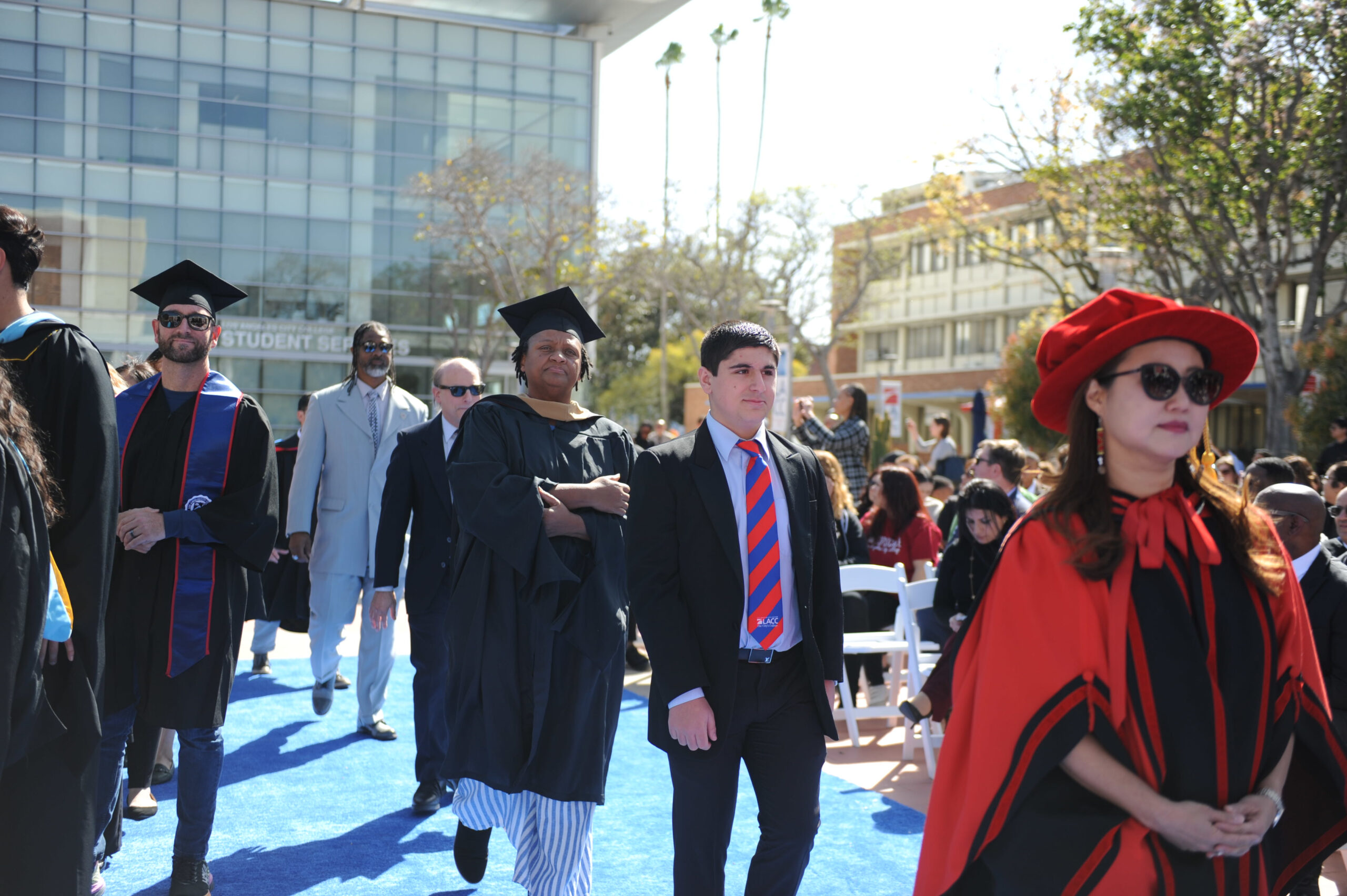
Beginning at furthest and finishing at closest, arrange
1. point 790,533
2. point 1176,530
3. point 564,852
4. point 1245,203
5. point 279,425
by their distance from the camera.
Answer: point 279,425 → point 1245,203 → point 564,852 → point 790,533 → point 1176,530

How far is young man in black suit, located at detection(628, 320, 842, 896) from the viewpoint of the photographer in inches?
139

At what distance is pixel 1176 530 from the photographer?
7.52 ft

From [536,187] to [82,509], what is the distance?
108 feet

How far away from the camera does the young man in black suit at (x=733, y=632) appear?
3527 millimetres

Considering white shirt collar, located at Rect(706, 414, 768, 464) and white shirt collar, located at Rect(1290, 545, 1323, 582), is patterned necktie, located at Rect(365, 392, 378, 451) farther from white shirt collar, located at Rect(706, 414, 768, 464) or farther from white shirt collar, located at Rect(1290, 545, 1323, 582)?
white shirt collar, located at Rect(1290, 545, 1323, 582)

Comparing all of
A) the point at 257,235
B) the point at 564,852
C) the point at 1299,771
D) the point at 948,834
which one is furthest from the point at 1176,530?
the point at 257,235

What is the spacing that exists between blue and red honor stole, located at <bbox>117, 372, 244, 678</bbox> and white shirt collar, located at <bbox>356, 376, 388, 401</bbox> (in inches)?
85.9

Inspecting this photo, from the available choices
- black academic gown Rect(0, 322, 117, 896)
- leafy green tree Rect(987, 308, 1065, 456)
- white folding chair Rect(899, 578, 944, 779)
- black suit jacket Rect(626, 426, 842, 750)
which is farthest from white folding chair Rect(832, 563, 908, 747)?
leafy green tree Rect(987, 308, 1065, 456)

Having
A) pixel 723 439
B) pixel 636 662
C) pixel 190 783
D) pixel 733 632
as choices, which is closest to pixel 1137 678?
pixel 733 632

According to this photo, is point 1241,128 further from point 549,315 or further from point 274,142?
point 274,142

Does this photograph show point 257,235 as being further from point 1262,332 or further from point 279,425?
point 1262,332

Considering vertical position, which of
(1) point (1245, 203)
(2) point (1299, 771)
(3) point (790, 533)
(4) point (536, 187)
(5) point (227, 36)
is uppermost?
(5) point (227, 36)

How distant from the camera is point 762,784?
12.0ft

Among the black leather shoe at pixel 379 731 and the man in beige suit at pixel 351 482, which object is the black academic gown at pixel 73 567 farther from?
the black leather shoe at pixel 379 731
